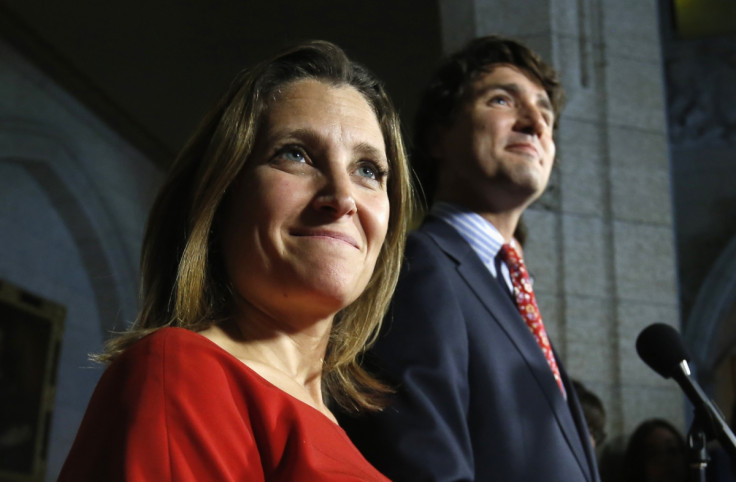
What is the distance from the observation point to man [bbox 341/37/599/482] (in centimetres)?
174

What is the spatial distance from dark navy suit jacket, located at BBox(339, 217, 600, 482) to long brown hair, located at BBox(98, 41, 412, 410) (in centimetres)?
7

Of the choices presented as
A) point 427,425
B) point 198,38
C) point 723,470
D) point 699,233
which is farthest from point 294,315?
point 699,233

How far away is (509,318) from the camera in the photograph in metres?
2.03

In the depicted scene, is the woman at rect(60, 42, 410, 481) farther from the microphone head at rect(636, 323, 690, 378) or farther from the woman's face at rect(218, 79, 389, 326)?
the microphone head at rect(636, 323, 690, 378)

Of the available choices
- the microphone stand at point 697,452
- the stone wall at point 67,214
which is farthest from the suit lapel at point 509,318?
the stone wall at point 67,214

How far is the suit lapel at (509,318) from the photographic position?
77.0 inches

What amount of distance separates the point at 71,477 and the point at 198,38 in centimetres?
734

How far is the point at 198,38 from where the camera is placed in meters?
8.10

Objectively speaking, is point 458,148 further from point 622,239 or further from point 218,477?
point 622,239

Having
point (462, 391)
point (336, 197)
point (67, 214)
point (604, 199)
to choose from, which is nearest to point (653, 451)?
point (604, 199)

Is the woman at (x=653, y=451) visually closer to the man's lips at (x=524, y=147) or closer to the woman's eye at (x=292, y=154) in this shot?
the man's lips at (x=524, y=147)

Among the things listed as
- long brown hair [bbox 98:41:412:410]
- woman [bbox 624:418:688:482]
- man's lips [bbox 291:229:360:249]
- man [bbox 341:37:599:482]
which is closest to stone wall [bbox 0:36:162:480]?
woman [bbox 624:418:688:482]

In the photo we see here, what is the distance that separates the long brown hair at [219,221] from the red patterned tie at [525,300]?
52cm

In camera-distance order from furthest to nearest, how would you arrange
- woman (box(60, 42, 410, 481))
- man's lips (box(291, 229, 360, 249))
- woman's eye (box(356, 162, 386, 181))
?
woman's eye (box(356, 162, 386, 181)), man's lips (box(291, 229, 360, 249)), woman (box(60, 42, 410, 481))
